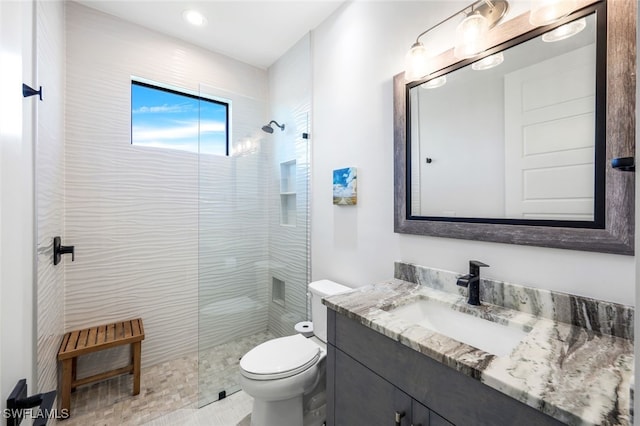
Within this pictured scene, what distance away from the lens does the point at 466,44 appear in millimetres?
1128

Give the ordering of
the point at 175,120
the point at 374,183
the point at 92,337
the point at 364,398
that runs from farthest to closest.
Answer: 1. the point at 175,120
2. the point at 92,337
3. the point at 374,183
4. the point at 364,398

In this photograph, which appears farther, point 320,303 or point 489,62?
point 320,303

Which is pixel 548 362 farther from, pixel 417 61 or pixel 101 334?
pixel 101 334

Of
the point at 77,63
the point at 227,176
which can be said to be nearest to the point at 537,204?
the point at 227,176

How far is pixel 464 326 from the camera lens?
3.54 feet

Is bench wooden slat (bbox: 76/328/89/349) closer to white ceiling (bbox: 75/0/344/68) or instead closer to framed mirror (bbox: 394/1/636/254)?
framed mirror (bbox: 394/1/636/254)

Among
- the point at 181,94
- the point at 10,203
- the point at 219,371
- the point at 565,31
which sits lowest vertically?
the point at 219,371

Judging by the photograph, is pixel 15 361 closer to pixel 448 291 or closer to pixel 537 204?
pixel 448 291

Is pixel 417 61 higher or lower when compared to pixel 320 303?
higher

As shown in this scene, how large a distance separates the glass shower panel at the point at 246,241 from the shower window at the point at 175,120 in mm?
33

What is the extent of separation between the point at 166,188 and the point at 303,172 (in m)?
1.17

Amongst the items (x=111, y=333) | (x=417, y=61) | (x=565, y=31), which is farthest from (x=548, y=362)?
(x=111, y=333)

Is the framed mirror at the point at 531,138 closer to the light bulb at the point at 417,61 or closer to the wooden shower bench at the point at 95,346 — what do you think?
the light bulb at the point at 417,61

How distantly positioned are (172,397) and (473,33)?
274cm
